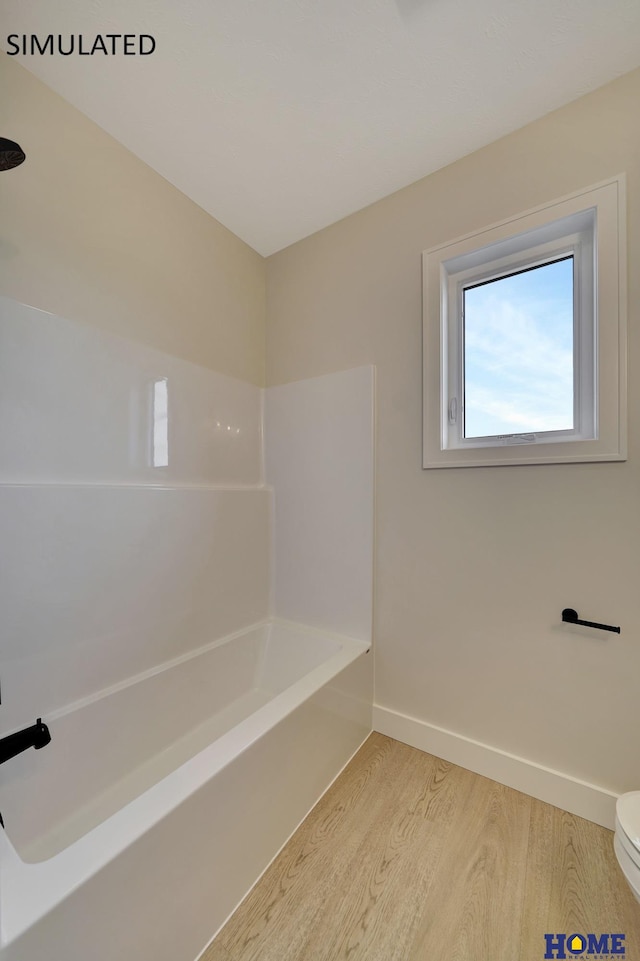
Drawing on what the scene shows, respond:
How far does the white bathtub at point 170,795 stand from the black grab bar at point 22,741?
0.15 m

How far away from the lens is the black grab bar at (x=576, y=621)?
3.88 ft

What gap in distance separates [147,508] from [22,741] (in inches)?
31.0

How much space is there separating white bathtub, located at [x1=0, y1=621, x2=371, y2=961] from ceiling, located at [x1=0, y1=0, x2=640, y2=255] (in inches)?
78.4

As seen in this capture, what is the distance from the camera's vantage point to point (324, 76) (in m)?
1.22

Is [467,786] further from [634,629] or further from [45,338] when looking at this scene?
[45,338]

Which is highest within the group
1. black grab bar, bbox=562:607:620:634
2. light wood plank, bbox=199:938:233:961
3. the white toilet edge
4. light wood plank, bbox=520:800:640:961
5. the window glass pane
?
the window glass pane

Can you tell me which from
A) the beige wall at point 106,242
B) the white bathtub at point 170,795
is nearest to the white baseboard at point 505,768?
the white bathtub at point 170,795

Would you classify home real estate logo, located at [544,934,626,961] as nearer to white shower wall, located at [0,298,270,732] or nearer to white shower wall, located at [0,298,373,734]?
white shower wall, located at [0,298,373,734]

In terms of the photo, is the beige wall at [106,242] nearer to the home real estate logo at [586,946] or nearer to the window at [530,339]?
the window at [530,339]

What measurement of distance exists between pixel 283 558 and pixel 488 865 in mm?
1390

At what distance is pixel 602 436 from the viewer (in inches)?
47.2

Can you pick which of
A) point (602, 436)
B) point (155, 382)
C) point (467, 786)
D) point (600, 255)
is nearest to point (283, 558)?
point (155, 382)

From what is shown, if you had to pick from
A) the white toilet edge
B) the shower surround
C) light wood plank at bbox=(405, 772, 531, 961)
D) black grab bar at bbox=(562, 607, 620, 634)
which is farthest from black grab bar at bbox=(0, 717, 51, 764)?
black grab bar at bbox=(562, 607, 620, 634)

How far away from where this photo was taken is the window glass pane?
1.37m
